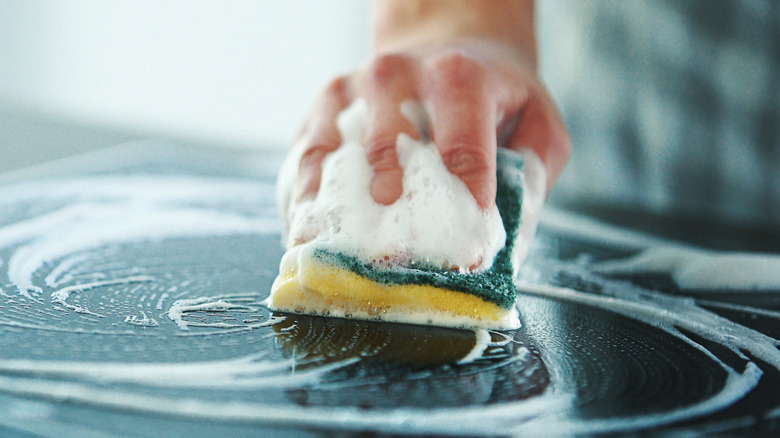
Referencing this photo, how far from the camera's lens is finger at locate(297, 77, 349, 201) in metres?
0.71

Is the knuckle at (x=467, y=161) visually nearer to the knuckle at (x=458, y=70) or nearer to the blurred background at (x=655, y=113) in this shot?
the knuckle at (x=458, y=70)

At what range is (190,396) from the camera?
460 mm

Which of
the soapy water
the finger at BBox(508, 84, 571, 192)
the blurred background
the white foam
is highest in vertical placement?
the blurred background

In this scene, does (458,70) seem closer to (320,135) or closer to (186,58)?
(320,135)

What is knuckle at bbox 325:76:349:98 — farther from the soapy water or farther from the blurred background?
the blurred background

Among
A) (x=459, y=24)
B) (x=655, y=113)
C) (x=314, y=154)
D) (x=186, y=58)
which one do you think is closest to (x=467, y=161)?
(x=314, y=154)

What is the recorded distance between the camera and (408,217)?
65cm

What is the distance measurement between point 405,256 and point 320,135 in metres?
0.18

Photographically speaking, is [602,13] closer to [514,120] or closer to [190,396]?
[514,120]

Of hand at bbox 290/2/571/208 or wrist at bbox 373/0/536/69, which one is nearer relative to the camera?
hand at bbox 290/2/571/208

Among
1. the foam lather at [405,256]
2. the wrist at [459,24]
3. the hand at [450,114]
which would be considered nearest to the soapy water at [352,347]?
the foam lather at [405,256]

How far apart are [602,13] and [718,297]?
2.09 ft

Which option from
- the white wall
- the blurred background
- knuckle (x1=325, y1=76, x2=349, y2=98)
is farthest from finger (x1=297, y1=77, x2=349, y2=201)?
the white wall

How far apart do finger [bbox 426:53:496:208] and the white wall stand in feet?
7.75
